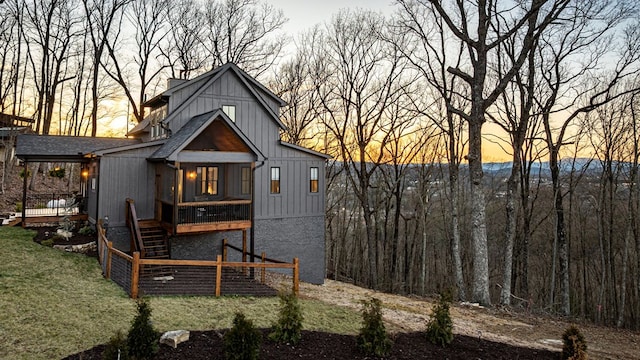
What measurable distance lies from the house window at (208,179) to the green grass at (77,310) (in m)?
5.07

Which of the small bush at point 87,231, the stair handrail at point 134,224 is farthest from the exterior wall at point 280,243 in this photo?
the small bush at point 87,231

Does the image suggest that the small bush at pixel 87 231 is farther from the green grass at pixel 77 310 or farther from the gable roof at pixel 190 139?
the gable roof at pixel 190 139

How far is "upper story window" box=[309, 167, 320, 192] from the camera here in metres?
17.5

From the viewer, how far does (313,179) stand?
17.6m

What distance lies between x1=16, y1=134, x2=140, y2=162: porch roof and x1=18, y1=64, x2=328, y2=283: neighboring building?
0.22 ft

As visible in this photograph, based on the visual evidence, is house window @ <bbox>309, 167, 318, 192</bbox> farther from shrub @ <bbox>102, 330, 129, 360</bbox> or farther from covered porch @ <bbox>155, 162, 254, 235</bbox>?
shrub @ <bbox>102, 330, 129, 360</bbox>

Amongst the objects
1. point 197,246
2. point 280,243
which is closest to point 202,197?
point 197,246

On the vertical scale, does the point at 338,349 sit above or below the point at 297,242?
below

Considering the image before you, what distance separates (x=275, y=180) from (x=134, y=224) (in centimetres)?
595

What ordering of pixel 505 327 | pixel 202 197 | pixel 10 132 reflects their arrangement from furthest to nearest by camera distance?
1. pixel 10 132
2. pixel 202 197
3. pixel 505 327

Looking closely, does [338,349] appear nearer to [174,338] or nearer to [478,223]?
[174,338]

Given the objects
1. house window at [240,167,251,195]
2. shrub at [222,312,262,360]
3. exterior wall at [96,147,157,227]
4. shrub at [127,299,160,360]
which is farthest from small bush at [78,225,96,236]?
shrub at [222,312,262,360]

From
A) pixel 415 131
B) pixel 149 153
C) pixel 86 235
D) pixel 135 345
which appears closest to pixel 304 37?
pixel 415 131

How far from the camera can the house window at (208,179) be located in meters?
15.6
